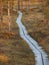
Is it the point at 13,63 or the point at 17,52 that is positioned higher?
the point at 17,52

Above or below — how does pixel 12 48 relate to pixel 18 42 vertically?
below

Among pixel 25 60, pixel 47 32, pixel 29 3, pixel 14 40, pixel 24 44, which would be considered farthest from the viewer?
pixel 29 3

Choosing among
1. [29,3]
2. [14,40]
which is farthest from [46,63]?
[29,3]

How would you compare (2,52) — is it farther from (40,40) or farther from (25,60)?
(40,40)

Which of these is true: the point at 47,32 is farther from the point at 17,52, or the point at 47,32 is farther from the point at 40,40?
the point at 17,52

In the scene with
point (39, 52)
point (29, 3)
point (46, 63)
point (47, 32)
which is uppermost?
point (29, 3)

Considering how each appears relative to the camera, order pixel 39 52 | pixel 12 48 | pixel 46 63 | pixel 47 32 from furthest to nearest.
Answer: pixel 47 32
pixel 12 48
pixel 39 52
pixel 46 63

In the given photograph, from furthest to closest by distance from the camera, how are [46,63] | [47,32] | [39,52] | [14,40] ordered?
[47,32] < [14,40] < [39,52] < [46,63]

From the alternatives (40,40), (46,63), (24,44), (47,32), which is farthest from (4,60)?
(47,32)

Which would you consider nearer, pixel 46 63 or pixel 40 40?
pixel 46 63
